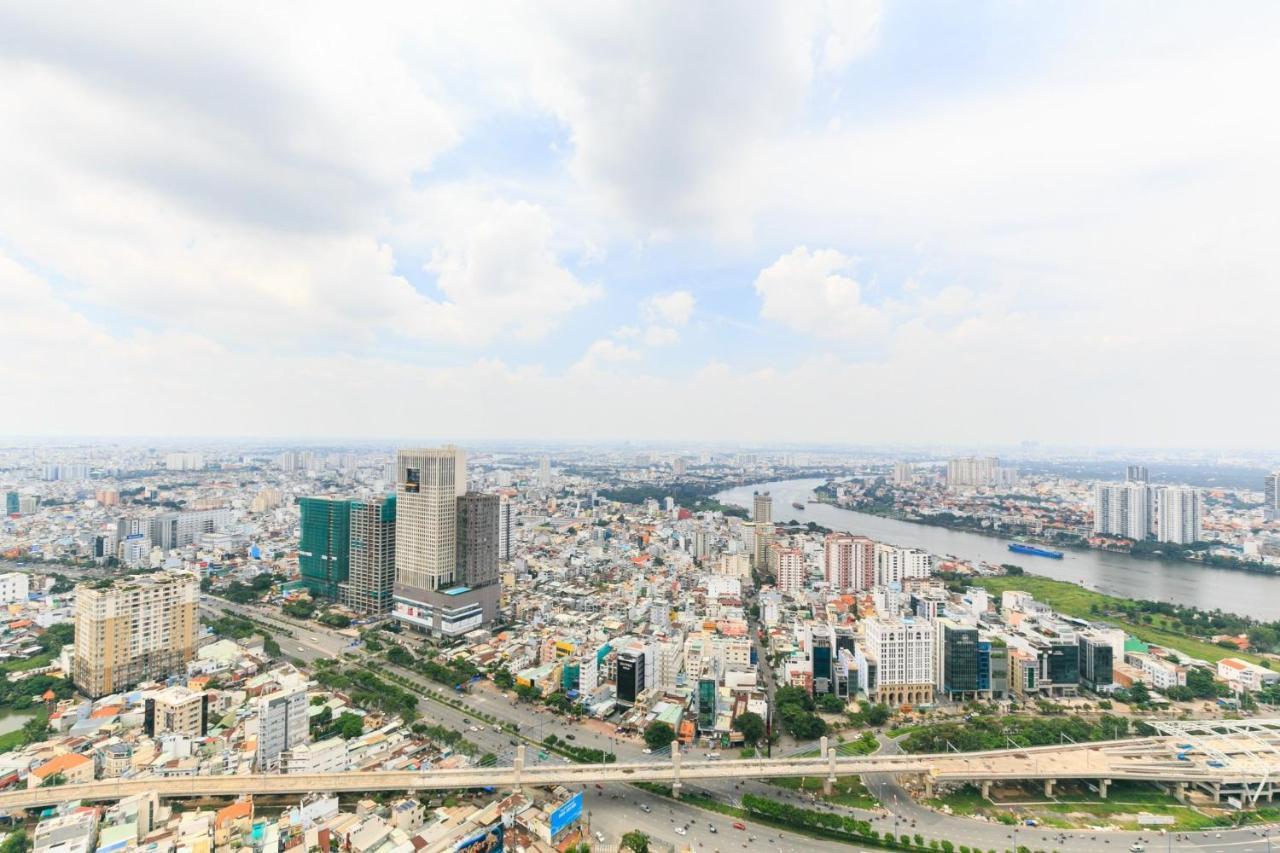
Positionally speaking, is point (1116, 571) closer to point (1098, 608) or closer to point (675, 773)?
point (1098, 608)

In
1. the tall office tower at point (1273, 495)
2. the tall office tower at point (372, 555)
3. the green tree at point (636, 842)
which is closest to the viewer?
the green tree at point (636, 842)

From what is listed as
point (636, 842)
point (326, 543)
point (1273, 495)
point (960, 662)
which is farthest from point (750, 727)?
point (1273, 495)

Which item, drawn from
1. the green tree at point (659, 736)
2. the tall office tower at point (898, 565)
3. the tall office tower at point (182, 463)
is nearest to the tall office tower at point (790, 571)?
the tall office tower at point (898, 565)

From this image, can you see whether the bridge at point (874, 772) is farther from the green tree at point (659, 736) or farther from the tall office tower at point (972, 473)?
the tall office tower at point (972, 473)

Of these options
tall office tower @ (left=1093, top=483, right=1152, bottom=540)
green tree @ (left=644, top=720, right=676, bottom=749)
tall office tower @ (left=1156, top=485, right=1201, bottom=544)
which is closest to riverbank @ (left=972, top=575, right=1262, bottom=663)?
tall office tower @ (left=1156, top=485, right=1201, bottom=544)

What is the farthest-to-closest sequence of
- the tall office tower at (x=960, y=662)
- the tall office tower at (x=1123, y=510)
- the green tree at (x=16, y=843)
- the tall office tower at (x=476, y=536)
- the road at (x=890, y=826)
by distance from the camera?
the tall office tower at (x=1123, y=510), the tall office tower at (x=476, y=536), the tall office tower at (x=960, y=662), the road at (x=890, y=826), the green tree at (x=16, y=843)

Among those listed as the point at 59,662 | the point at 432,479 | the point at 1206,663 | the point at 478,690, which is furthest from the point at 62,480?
the point at 1206,663
